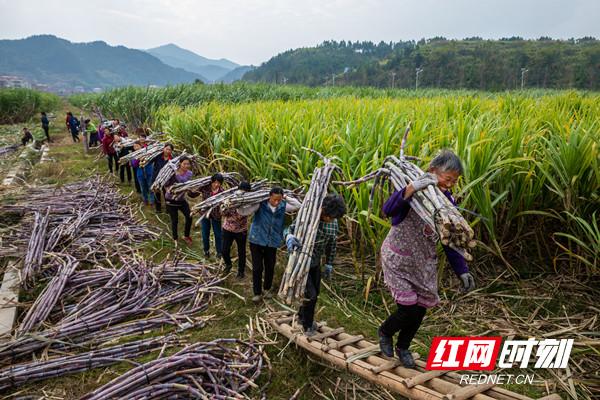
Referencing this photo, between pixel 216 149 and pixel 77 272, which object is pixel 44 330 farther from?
pixel 216 149

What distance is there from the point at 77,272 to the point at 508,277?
4.33 m

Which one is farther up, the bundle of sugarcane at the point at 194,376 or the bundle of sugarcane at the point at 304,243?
the bundle of sugarcane at the point at 304,243

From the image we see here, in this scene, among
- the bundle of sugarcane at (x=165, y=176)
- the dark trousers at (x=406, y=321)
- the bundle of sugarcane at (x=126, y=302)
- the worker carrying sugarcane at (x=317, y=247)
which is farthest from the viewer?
the bundle of sugarcane at (x=165, y=176)

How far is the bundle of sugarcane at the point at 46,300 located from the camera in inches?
119

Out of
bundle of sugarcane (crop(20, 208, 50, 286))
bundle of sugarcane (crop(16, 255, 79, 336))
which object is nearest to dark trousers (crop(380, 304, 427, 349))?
bundle of sugarcane (crop(16, 255, 79, 336))

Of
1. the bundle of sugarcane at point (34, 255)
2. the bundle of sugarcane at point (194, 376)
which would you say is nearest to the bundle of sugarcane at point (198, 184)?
the bundle of sugarcane at point (34, 255)

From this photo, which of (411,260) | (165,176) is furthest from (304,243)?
(165,176)

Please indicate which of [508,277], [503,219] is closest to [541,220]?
[503,219]

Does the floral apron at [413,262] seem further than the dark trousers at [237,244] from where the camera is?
No

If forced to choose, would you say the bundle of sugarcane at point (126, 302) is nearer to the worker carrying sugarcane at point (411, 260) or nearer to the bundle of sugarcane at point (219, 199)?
the bundle of sugarcane at point (219, 199)

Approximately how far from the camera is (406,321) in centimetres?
220

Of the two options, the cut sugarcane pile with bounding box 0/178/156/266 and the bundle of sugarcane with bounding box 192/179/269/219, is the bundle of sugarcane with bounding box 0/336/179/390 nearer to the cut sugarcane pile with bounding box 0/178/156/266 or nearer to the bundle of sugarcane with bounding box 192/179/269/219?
the bundle of sugarcane with bounding box 192/179/269/219

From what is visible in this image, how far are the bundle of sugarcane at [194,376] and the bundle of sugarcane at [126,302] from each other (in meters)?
0.65

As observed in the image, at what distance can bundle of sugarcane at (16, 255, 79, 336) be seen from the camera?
303cm
